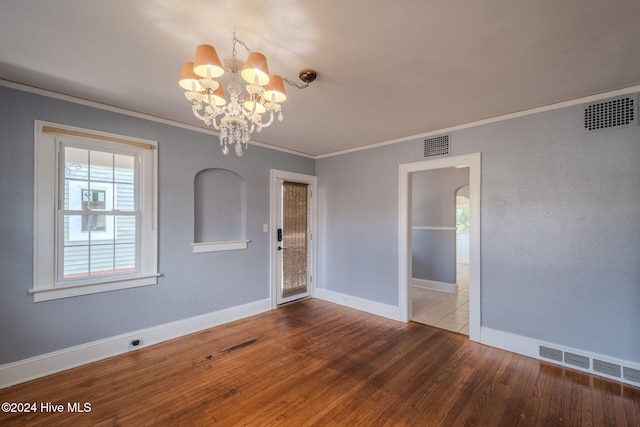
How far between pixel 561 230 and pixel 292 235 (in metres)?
3.48

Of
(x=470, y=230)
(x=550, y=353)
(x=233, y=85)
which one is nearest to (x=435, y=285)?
(x=470, y=230)

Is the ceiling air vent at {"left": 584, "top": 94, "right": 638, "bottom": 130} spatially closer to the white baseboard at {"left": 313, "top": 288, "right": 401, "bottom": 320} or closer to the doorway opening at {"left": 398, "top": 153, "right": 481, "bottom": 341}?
the doorway opening at {"left": 398, "top": 153, "right": 481, "bottom": 341}

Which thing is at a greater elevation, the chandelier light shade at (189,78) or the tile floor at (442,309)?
the chandelier light shade at (189,78)

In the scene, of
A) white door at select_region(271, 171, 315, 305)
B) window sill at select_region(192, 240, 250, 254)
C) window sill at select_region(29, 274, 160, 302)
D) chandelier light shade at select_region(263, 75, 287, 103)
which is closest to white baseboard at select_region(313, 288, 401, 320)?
white door at select_region(271, 171, 315, 305)

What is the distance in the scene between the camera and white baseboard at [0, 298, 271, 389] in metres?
2.31

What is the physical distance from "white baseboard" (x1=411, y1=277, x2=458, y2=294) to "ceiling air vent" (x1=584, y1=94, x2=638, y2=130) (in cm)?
355

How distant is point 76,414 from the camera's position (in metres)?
1.98

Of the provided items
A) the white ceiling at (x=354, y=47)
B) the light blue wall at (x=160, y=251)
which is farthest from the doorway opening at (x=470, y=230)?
the light blue wall at (x=160, y=251)

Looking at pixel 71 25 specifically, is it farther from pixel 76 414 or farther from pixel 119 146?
pixel 76 414

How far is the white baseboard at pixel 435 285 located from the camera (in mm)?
5268

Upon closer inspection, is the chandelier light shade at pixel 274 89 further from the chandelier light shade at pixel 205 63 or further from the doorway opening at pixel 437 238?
the doorway opening at pixel 437 238

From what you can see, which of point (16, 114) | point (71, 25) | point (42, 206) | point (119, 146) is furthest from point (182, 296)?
point (71, 25)

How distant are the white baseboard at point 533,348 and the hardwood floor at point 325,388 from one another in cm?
9

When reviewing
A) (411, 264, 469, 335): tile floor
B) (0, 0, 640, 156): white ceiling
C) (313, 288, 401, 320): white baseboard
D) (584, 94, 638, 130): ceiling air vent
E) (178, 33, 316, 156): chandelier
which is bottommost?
(411, 264, 469, 335): tile floor
